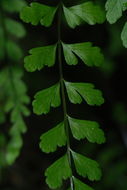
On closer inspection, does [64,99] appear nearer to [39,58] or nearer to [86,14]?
[39,58]

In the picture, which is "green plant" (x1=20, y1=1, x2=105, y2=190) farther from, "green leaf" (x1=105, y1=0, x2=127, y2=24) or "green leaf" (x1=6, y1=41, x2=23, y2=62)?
"green leaf" (x1=6, y1=41, x2=23, y2=62)

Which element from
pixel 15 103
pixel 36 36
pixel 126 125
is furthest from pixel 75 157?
pixel 36 36

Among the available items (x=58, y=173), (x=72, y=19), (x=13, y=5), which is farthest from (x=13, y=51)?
(x=58, y=173)

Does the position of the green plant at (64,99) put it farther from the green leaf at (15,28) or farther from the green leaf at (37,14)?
the green leaf at (15,28)

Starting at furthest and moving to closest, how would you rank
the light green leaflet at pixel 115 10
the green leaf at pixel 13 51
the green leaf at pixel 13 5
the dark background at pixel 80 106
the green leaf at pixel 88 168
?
1. the dark background at pixel 80 106
2. the green leaf at pixel 13 51
3. the green leaf at pixel 13 5
4. the green leaf at pixel 88 168
5. the light green leaflet at pixel 115 10

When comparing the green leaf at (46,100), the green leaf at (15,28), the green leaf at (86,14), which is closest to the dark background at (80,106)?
the green leaf at (15,28)

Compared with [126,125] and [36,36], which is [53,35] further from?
[126,125]
